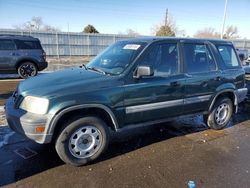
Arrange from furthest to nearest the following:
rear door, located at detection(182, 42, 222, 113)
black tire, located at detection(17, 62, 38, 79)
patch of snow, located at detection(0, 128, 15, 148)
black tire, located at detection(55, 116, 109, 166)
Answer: black tire, located at detection(17, 62, 38, 79)
rear door, located at detection(182, 42, 222, 113)
patch of snow, located at detection(0, 128, 15, 148)
black tire, located at detection(55, 116, 109, 166)

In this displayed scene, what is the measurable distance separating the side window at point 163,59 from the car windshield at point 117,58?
22cm

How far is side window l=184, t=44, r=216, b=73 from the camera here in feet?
15.2

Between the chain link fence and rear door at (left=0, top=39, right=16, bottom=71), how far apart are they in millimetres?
11106

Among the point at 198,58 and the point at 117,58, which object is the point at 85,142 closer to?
the point at 117,58

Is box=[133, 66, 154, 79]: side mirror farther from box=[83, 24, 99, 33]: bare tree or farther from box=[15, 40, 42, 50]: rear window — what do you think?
box=[83, 24, 99, 33]: bare tree

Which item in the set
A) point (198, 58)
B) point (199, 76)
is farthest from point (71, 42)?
point (199, 76)

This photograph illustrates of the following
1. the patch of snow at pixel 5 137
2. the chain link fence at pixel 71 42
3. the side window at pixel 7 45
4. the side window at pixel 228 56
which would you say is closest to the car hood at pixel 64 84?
the patch of snow at pixel 5 137

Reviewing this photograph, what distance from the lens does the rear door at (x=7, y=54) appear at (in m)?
11.1

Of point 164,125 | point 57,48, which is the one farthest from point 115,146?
point 57,48

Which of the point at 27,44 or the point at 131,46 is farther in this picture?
the point at 27,44

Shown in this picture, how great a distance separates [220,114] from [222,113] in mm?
74

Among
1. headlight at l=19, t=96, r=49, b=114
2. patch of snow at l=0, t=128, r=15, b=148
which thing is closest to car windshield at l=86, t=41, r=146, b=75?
headlight at l=19, t=96, r=49, b=114

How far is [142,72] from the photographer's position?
12.5 feet

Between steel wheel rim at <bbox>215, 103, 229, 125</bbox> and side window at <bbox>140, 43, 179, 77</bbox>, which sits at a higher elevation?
side window at <bbox>140, 43, 179, 77</bbox>
